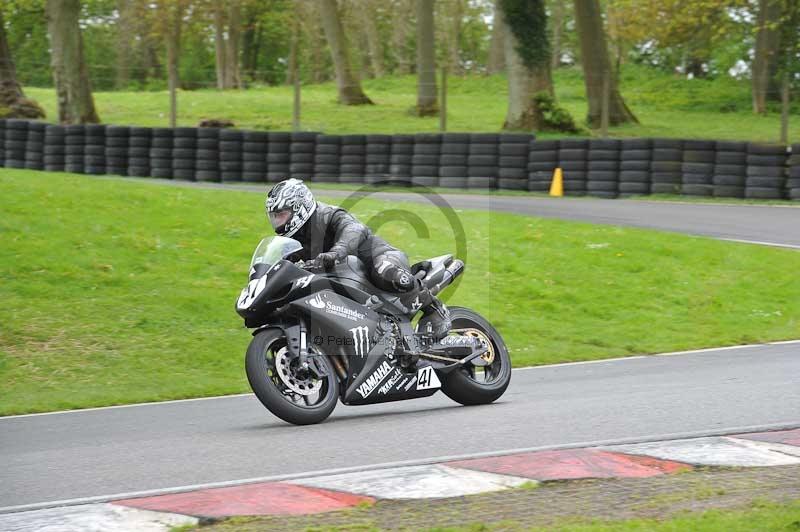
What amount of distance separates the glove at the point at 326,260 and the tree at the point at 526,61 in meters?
20.4

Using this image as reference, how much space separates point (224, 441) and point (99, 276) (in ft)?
21.6

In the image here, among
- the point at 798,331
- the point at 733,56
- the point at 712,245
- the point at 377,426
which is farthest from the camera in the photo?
the point at 733,56

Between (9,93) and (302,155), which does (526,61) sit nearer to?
(302,155)

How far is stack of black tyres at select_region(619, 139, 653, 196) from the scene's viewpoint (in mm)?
21469

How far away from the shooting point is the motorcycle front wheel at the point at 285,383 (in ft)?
22.5

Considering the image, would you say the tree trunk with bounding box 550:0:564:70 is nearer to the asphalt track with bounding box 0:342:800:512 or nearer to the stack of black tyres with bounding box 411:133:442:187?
the stack of black tyres with bounding box 411:133:442:187

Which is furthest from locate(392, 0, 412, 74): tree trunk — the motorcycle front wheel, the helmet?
the motorcycle front wheel

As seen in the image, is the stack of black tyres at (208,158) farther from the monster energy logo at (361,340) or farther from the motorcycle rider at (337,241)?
the monster energy logo at (361,340)

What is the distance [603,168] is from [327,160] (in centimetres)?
585

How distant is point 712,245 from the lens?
15.8 meters

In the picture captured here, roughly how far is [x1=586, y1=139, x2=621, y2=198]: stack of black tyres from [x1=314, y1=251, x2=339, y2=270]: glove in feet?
49.9

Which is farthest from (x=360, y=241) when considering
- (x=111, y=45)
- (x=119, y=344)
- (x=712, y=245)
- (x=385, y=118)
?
(x=111, y=45)

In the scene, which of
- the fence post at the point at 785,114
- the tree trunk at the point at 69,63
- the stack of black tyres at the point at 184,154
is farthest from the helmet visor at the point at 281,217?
the tree trunk at the point at 69,63

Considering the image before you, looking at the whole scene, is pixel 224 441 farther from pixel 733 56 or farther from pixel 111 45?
pixel 111 45
